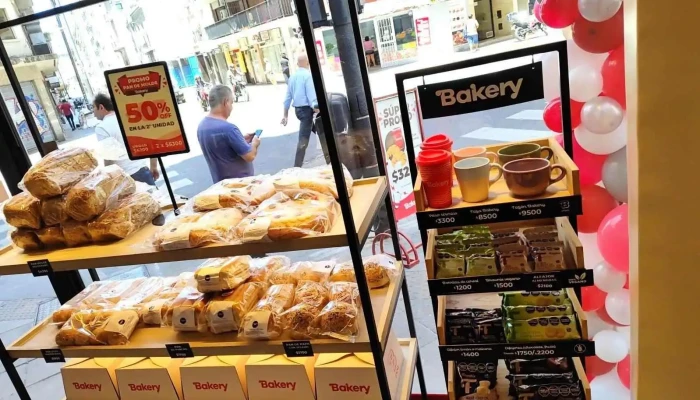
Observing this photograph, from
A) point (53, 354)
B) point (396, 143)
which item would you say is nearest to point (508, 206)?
point (53, 354)

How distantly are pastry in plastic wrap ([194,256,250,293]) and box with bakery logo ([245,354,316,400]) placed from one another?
300 mm

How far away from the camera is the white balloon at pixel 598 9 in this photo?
153 cm

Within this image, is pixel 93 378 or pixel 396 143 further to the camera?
pixel 396 143

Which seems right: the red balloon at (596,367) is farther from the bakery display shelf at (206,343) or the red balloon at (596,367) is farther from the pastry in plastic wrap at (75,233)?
the pastry in plastic wrap at (75,233)

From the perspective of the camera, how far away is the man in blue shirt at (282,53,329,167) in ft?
12.9

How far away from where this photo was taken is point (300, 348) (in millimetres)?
1447

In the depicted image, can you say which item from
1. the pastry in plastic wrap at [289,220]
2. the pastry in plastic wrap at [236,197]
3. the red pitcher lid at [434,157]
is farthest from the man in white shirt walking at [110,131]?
the red pitcher lid at [434,157]

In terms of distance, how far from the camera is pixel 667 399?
1.57 m

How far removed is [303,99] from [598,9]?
2736 millimetres

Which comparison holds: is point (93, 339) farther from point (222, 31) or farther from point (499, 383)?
point (222, 31)

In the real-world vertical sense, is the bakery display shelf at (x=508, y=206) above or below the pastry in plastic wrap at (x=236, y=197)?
below

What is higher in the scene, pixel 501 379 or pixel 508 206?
pixel 508 206

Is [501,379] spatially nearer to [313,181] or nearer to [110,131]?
[313,181]

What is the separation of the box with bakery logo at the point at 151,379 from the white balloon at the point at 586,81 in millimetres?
1821
